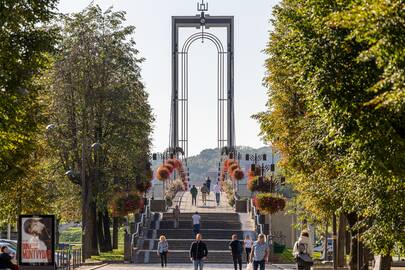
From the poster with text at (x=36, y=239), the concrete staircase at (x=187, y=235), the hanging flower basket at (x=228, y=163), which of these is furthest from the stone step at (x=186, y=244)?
the poster with text at (x=36, y=239)

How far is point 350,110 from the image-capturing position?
24.0 m

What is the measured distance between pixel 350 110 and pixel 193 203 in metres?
56.8

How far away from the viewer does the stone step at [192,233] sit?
64188 millimetres

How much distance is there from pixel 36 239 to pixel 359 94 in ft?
41.6

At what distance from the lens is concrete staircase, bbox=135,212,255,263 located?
57.6 metres

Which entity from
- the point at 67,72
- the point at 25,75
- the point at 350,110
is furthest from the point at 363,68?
the point at 67,72

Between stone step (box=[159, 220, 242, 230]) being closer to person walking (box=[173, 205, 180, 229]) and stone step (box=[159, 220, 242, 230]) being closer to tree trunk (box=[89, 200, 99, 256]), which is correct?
person walking (box=[173, 205, 180, 229])

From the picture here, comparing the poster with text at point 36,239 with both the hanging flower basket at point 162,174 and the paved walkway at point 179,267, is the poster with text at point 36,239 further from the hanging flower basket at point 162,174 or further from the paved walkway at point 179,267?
the hanging flower basket at point 162,174

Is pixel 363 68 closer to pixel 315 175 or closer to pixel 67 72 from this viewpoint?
pixel 315 175

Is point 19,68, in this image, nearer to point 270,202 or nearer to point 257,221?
point 270,202

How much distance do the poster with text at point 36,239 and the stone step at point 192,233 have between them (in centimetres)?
3116

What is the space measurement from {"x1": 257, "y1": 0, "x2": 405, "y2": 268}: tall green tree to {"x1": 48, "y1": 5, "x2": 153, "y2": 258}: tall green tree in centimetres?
2881

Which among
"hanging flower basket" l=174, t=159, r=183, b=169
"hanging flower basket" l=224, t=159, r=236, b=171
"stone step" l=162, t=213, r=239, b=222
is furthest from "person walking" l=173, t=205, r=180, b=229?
"hanging flower basket" l=224, t=159, r=236, b=171

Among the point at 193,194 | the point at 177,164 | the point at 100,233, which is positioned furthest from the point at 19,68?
the point at 177,164
